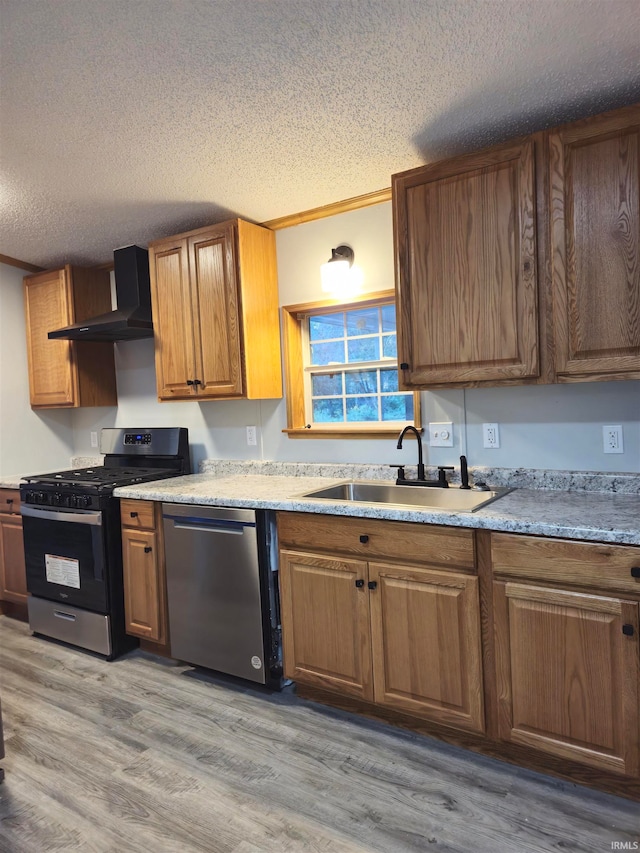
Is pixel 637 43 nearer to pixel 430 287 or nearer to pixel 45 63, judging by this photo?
pixel 430 287

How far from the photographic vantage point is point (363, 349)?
9.95 ft

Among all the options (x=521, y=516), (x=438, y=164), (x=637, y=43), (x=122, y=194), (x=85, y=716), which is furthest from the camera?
(x=122, y=194)

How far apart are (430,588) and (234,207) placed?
7.01 feet

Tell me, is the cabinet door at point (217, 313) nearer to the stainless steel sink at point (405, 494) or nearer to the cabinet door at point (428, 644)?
the stainless steel sink at point (405, 494)

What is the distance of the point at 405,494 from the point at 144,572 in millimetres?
1391

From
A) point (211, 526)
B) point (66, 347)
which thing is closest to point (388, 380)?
point (211, 526)

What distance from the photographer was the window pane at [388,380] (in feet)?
9.62

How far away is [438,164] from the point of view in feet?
7.29

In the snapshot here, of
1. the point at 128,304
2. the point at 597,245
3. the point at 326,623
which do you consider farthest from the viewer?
the point at 128,304

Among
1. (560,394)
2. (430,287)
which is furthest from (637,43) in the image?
(560,394)

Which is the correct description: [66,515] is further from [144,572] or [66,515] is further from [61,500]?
[144,572]

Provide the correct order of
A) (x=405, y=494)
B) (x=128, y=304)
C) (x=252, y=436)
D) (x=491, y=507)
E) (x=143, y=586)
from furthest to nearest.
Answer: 1. (x=128, y=304)
2. (x=252, y=436)
3. (x=143, y=586)
4. (x=405, y=494)
5. (x=491, y=507)

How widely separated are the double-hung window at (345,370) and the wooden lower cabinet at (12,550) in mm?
1932

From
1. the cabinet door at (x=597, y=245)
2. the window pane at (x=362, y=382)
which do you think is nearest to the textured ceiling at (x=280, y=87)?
the cabinet door at (x=597, y=245)
